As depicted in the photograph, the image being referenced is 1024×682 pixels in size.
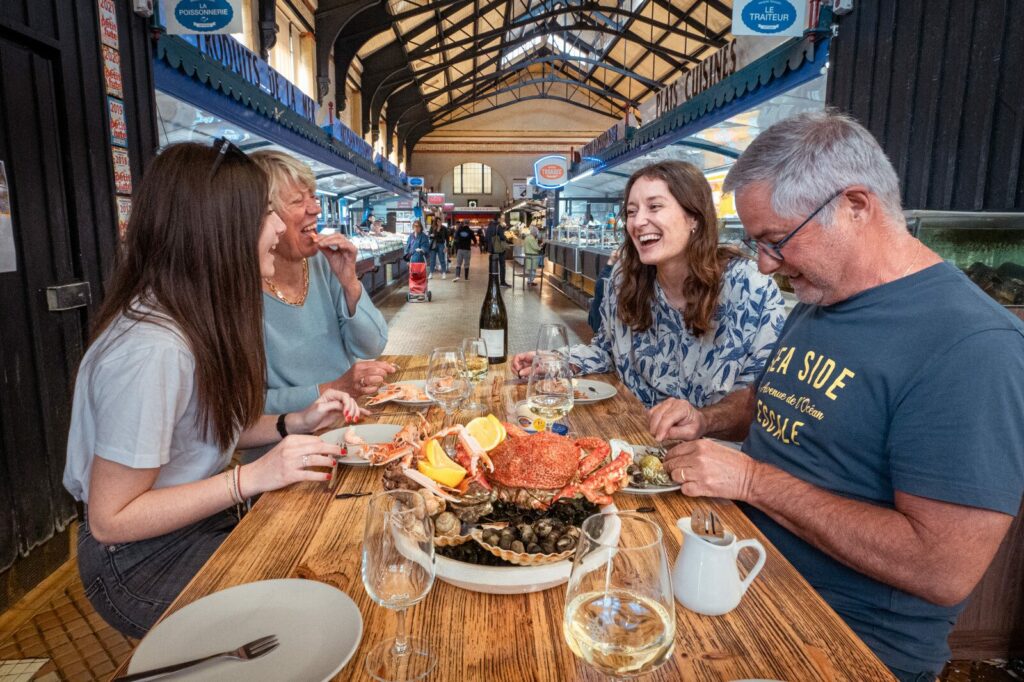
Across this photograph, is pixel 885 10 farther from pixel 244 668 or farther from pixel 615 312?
pixel 244 668

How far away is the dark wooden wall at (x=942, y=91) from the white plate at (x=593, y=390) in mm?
2320

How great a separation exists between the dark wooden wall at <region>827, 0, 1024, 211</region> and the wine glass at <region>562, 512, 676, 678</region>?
3241 millimetres

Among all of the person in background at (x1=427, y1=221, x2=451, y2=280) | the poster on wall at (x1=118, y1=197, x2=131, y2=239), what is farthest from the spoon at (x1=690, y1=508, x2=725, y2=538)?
the person in background at (x1=427, y1=221, x2=451, y2=280)

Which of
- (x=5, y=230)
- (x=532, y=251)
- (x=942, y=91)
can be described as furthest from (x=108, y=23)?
(x=532, y=251)

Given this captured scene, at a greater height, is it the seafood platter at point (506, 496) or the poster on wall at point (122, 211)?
the poster on wall at point (122, 211)

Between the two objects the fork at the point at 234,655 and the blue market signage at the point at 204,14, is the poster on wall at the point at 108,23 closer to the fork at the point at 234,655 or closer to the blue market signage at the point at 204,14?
the blue market signage at the point at 204,14

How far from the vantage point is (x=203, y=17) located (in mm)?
3473

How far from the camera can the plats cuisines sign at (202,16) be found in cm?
346

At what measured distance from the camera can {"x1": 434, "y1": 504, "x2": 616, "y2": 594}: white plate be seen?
929 millimetres

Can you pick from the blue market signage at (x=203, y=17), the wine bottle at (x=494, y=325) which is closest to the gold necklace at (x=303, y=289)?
the wine bottle at (x=494, y=325)

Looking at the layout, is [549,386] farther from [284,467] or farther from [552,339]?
[284,467]

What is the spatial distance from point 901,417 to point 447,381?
107 cm

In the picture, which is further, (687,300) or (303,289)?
(303,289)

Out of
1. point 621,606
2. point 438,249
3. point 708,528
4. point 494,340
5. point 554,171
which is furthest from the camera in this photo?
point 438,249
